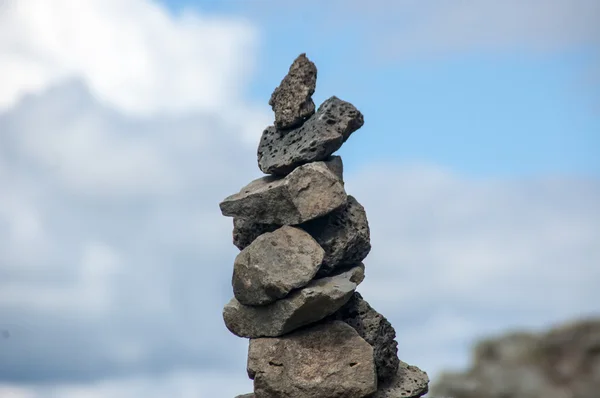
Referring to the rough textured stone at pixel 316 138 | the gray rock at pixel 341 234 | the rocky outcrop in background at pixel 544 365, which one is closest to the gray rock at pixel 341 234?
the gray rock at pixel 341 234

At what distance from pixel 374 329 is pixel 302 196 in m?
2.40

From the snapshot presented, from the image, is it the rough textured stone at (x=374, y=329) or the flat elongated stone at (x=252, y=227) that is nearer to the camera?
the rough textured stone at (x=374, y=329)

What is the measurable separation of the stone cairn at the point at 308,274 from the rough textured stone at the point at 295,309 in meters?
0.02

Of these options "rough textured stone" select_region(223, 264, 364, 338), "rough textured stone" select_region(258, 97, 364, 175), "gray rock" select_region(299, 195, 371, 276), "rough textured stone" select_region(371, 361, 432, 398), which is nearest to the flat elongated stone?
"rough textured stone" select_region(258, 97, 364, 175)

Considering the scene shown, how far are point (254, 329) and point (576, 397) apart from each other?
312 inches

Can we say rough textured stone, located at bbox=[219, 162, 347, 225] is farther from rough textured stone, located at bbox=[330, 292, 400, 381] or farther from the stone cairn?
rough textured stone, located at bbox=[330, 292, 400, 381]

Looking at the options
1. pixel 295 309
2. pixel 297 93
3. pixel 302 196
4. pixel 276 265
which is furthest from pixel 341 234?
pixel 297 93

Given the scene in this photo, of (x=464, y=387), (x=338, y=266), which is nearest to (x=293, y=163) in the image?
(x=338, y=266)

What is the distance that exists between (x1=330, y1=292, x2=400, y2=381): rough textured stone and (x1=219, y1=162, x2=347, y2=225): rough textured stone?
1606 millimetres

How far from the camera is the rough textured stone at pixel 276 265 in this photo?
45.8 ft

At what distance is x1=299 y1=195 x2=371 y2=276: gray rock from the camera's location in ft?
48.0

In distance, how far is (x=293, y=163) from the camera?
1477 centimetres

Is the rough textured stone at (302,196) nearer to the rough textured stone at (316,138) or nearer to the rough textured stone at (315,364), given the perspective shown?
the rough textured stone at (316,138)

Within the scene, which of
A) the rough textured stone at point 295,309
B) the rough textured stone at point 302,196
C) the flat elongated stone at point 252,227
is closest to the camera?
the rough textured stone at point 295,309
